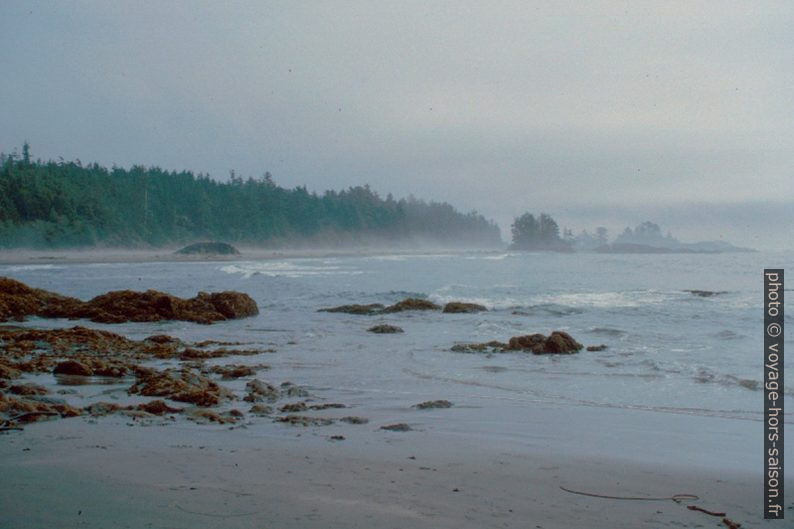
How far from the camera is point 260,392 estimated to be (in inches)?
230

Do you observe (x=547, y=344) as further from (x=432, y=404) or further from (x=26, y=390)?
(x=26, y=390)

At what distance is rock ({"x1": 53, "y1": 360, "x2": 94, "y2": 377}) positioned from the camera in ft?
21.3

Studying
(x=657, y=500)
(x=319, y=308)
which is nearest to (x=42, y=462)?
(x=657, y=500)

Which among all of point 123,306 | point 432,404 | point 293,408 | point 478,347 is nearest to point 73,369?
point 293,408

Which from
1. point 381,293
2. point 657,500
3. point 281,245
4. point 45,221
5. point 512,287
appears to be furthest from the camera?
point 281,245

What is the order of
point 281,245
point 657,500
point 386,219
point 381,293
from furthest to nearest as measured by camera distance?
point 386,219, point 281,245, point 381,293, point 657,500

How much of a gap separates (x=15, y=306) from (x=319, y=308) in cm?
659

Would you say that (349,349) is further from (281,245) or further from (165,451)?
(281,245)

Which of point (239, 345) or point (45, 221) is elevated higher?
point (45, 221)

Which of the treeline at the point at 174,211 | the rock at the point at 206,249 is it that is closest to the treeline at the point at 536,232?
the treeline at the point at 174,211

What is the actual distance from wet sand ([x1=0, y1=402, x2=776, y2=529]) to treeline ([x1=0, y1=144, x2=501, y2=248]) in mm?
56039

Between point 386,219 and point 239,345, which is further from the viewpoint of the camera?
point 386,219

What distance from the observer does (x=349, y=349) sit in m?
9.58

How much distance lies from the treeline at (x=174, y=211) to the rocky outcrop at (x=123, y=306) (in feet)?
147
